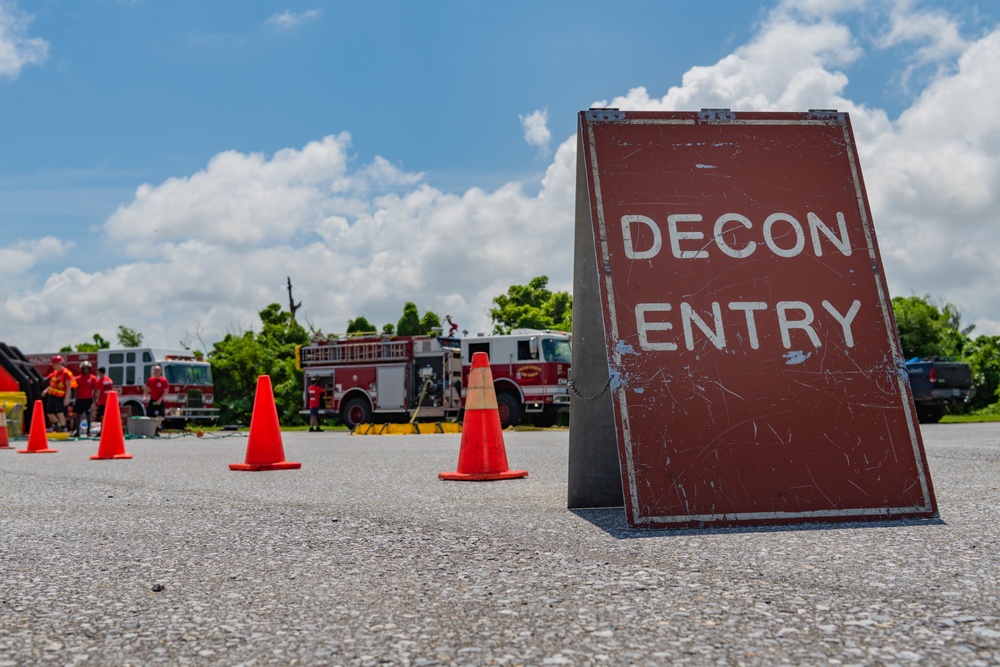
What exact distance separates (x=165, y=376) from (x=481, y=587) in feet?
89.9

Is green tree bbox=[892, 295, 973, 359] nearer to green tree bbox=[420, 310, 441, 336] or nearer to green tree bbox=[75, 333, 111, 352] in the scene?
green tree bbox=[420, 310, 441, 336]

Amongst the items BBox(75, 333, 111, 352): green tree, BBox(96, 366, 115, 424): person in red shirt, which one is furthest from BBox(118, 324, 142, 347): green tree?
BBox(96, 366, 115, 424): person in red shirt

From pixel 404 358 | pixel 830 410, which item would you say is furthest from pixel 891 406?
pixel 404 358

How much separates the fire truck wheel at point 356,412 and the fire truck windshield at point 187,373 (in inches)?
235

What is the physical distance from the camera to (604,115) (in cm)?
528

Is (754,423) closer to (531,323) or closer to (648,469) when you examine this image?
(648,469)

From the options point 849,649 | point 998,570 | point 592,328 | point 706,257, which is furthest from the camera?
point 592,328

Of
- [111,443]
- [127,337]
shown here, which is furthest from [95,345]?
[111,443]

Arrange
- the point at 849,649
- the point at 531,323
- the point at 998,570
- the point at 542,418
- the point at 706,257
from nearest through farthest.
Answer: the point at 849,649, the point at 998,570, the point at 706,257, the point at 542,418, the point at 531,323

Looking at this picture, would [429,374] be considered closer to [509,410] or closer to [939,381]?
[509,410]

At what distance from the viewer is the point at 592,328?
550 cm

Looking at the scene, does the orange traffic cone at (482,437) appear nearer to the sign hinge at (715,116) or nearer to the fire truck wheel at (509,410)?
the sign hinge at (715,116)

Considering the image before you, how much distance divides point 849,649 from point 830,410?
243cm

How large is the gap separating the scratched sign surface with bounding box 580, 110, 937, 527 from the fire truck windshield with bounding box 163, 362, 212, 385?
26.3 metres
